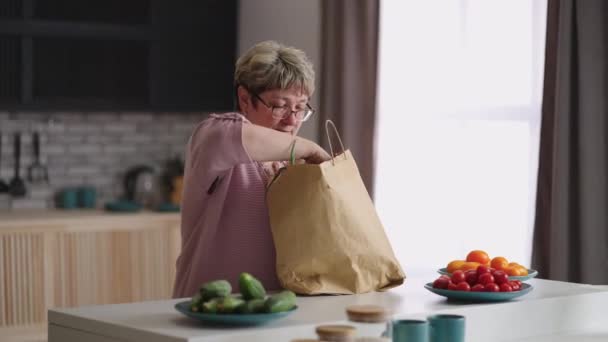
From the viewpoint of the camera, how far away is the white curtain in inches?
166

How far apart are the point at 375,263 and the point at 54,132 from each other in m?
3.39

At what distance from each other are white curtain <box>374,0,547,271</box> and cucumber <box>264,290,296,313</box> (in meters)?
2.23

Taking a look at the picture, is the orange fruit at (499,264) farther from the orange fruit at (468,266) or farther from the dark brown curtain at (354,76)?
the dark brown curtain at (354,76)

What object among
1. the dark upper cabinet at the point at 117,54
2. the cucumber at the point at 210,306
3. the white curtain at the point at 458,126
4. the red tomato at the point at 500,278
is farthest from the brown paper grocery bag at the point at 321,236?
the dark upper cabinet at the point at 117,54

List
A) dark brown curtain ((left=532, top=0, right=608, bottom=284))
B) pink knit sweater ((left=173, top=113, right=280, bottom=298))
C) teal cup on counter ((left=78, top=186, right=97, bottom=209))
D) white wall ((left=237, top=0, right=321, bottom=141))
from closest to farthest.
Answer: pink knit sweater ((left=173, top=113, right=280, bottom=298))
dark brown curtain ((left=532, top=0, right=608, bottom=284))
white wall ((left=237, top=0, right=321, bottom=141))
teal cup on counter ((left=78, top=186, right=97, bottom=209))

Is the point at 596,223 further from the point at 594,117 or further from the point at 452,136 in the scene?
the point at 452,136

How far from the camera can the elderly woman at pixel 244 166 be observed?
259cm

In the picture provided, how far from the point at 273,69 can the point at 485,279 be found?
866 millimetres

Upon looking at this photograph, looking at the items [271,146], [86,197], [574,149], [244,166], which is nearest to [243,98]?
[244,166]

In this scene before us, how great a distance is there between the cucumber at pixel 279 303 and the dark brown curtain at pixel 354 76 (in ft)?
9.10

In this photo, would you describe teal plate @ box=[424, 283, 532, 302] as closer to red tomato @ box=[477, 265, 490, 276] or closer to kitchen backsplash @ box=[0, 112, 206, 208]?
red tomato @ box=[477, 265, 490, 276]

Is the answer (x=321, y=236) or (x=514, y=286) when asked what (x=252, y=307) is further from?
(x=514, y=286)

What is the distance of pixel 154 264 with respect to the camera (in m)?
5.23

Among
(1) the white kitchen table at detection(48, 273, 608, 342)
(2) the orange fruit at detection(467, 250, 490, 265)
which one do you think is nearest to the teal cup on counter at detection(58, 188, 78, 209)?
(1) the white kitchen table at detection(48, 273, 608, 342)
